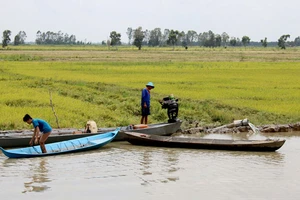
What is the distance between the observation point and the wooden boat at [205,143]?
1302 centimetres

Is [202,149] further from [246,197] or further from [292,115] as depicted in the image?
[292,115]

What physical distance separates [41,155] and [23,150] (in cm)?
43

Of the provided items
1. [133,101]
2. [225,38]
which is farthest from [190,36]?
[133,101]

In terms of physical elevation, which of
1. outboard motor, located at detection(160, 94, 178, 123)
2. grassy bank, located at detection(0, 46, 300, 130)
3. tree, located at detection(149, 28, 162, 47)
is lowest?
grassy bank, located at detection(0, 46, 300, 130)

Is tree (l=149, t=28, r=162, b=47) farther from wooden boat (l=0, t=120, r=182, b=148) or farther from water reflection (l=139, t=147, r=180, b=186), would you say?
water reflection (l=139, t=147, r=180, b=186)

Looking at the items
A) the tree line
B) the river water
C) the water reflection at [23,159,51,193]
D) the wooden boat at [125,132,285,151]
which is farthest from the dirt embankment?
the tree line

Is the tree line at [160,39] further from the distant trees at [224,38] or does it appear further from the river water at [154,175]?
the river water at [154,175]

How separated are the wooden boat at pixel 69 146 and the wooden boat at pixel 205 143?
709 millimetres

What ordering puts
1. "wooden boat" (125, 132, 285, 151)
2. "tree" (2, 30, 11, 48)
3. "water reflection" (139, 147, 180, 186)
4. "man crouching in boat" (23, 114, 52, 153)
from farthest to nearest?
"tree" (2, 30, 11, 48) → "wooden boat" (125, 132, 285, 151) → "man crouching in boat" (23, 114, 52, 153) → "water reflection" (139, 147, 180, 186)

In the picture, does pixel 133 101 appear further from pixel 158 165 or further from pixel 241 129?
pixel 158 165

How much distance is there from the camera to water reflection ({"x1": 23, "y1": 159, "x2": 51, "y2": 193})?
9.65m

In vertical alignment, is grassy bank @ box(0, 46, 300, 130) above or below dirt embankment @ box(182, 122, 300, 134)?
above

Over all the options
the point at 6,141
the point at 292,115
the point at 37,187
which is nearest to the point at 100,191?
the point at 37,187

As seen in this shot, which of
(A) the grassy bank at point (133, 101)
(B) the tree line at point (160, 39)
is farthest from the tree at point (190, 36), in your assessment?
(A) the grassy bank at point (133, 101)
